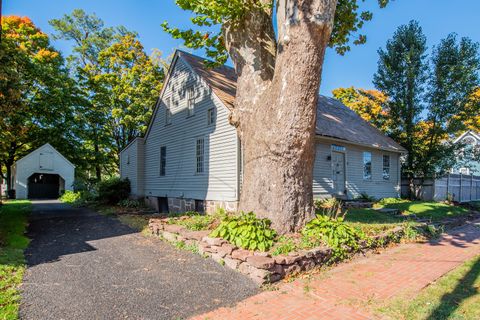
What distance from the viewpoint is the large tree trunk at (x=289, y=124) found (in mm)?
6410

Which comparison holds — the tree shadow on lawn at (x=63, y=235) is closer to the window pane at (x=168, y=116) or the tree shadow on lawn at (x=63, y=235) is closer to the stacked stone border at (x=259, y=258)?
the stacked stone border at (x=259, y=258)

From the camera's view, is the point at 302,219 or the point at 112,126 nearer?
the point at 302,219

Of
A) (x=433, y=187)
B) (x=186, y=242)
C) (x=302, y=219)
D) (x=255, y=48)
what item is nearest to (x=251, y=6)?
(x=255, y=48)

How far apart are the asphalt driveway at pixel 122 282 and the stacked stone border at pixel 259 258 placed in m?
0.16

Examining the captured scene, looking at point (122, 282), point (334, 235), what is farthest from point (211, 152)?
point (122, 282)

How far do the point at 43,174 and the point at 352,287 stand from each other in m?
30.3

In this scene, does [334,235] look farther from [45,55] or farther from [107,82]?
[45,55]

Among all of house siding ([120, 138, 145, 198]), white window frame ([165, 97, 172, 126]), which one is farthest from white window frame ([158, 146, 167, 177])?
house siding ([120, 138, 145, 198])

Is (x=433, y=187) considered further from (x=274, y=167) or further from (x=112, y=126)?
(x=112, y=126)

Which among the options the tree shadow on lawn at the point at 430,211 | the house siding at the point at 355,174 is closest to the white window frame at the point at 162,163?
the house siding at the point at 355,174

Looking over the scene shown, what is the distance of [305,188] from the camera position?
6.82 meters

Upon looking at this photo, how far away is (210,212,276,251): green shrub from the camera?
5710 millimetres

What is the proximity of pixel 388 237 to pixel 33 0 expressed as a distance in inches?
675

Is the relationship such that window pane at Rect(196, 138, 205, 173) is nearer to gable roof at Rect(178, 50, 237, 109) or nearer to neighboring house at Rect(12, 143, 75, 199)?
gable roof at Rect(178, 50, 237, 109)
